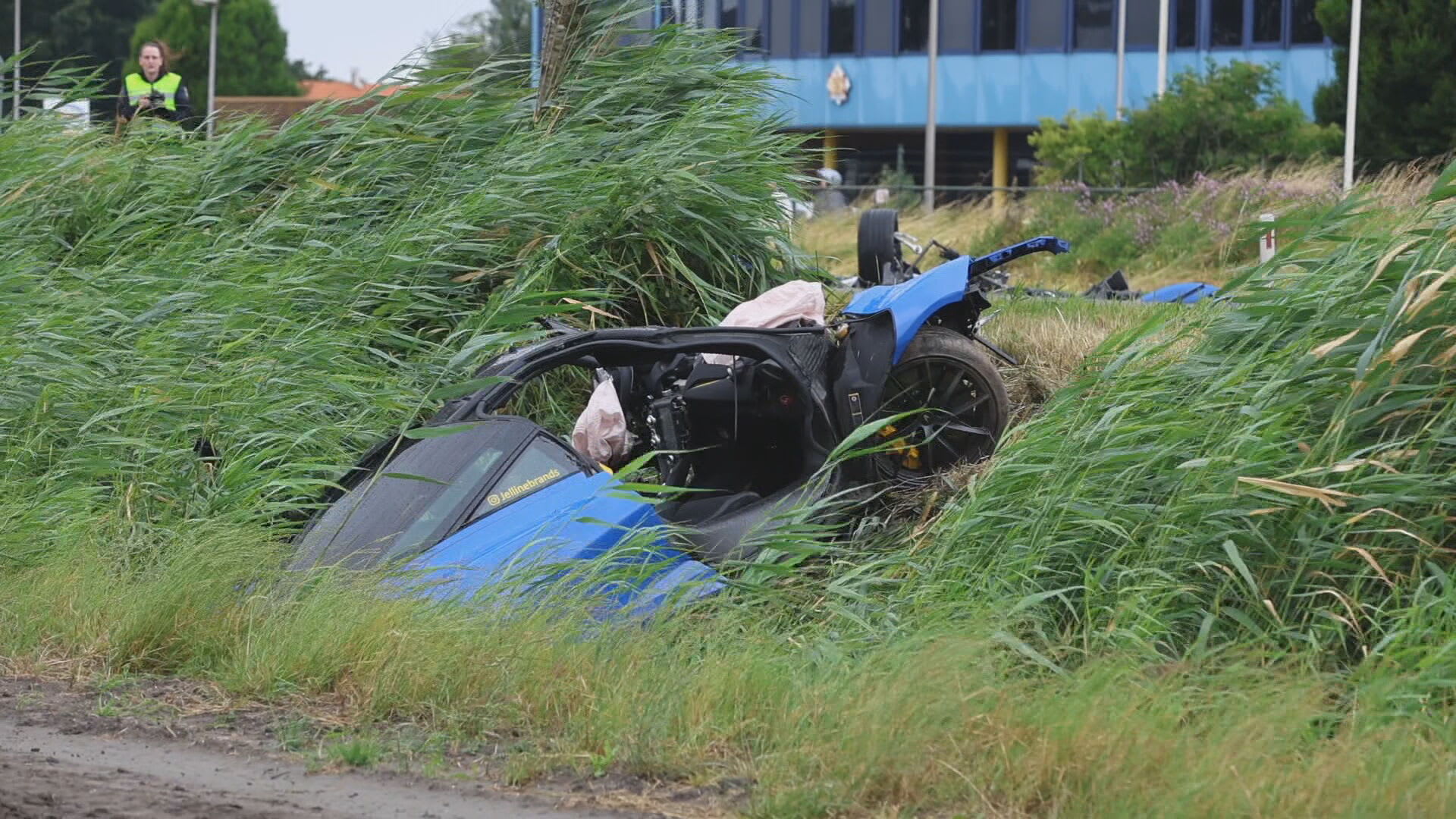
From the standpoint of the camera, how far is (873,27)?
41781mm

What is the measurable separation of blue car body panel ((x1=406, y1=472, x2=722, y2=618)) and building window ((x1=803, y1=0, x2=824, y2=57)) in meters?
36.7

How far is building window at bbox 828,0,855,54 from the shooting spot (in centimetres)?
4200

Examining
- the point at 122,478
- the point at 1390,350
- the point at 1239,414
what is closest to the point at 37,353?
the point at 122,478

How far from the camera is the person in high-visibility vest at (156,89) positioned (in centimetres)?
1357

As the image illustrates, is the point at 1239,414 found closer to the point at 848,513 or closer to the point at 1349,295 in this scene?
the point at 1349,295

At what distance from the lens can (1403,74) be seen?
80.1 feet

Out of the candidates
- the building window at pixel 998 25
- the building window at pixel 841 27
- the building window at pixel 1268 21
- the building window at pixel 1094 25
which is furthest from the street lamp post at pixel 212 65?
the building window at pixel 1268 21

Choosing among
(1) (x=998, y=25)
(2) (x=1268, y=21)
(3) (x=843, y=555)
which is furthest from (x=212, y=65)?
(3) (x=843, y=555)

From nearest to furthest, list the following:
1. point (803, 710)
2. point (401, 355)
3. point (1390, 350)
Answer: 1. point (803, 710)
2. point (1390, 350)
3. point (401, 355)

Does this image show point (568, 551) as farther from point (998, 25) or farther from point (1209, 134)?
point (998, 25)

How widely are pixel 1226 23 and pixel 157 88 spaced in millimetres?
29038

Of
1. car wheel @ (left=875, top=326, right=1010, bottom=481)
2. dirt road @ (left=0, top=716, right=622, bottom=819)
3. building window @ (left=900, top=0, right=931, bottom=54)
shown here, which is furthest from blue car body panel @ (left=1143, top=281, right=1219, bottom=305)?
building window @ (left=900, top=0, right=931, bottom=54)

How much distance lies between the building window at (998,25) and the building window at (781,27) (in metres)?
4.78

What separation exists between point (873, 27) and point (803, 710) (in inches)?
1511
